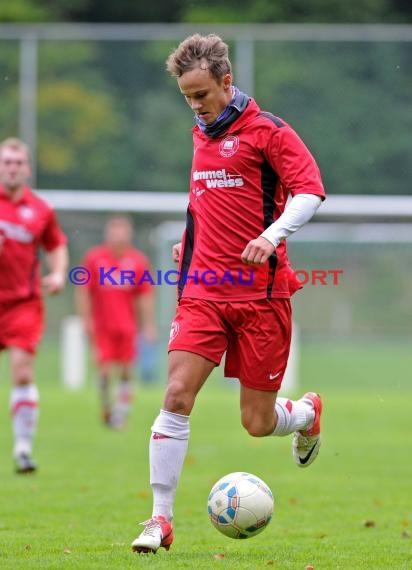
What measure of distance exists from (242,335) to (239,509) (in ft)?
2.77

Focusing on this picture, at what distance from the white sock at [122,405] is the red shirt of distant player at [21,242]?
4.26 m

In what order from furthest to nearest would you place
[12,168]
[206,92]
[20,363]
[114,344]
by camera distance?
[114,344], [12,168], [20,363], [206,92]

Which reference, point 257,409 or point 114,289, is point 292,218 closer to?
point 257,409

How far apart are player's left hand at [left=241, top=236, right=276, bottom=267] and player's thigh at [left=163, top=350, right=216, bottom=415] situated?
54 centimetres

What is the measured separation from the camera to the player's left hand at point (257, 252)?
555 cm

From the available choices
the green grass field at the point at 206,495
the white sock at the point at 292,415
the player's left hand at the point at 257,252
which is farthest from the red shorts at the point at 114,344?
the player's left hand at the point at 257,252

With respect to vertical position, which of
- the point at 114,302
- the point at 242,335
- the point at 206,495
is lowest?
the point at 206,495

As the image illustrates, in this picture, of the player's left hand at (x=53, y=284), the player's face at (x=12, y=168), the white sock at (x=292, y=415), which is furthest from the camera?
the player's face at (x=12, y=168)

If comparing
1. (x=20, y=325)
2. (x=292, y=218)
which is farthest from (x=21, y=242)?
(x=292, y=218)

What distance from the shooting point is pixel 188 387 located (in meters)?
5.71

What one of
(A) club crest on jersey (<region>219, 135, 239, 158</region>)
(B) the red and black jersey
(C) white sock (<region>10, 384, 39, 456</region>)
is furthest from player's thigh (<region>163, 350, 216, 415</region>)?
(C) white sock (<region>10, 384, 39, 456</region>)

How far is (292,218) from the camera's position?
5.70 m

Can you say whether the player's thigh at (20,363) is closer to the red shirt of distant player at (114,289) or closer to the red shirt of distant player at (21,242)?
the red shirt of distant player at (21,242)

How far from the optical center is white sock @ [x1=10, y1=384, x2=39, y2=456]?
9.10 m
